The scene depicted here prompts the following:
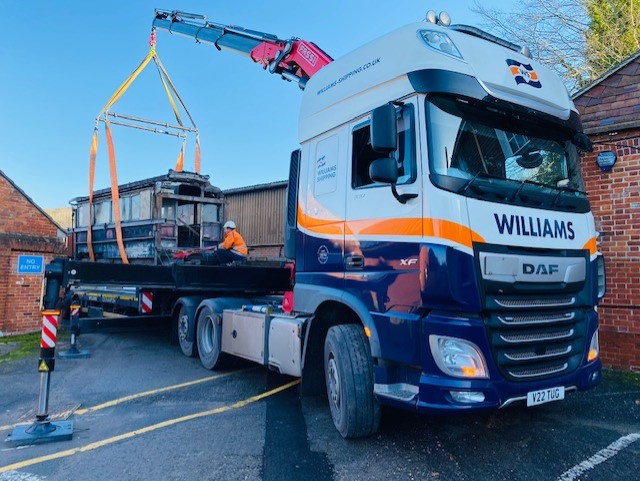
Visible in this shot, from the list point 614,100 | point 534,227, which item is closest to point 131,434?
point 534,227

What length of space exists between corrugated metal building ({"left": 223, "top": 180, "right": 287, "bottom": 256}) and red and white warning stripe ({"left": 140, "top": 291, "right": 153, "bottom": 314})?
25.6 ft

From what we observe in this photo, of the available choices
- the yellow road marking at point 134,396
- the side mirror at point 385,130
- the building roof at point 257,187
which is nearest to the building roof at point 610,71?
the side mirror at point 385,130

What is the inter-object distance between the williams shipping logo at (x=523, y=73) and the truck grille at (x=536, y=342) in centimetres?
198

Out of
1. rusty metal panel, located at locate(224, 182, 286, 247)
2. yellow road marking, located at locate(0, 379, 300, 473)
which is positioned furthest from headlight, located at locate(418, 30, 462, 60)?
rusty metal panel, located at locate(224, 182, 286, 247)

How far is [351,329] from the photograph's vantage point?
4.22 m

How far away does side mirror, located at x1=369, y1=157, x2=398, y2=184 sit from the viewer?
12.0ft

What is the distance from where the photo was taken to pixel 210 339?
24.3 ft

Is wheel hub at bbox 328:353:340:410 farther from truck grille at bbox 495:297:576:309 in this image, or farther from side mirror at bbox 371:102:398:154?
side mirror at bbox 371:102:398:154

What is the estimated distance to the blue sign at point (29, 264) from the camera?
433 inches

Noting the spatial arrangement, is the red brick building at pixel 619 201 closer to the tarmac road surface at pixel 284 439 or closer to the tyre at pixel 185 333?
the tarmac road surface at pixel 284 439

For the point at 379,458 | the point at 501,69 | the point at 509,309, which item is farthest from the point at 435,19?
the point at 379,458

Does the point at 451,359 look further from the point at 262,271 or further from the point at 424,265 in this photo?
the point at 262,271

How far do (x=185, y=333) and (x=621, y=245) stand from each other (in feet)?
22.0

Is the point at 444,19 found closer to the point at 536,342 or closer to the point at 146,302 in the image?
the point at 536,342
